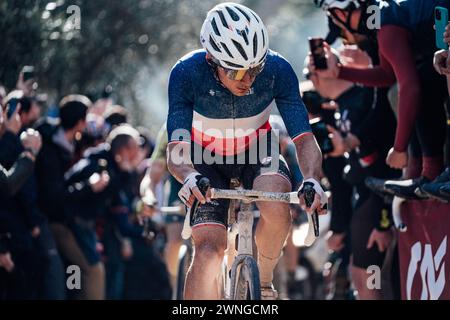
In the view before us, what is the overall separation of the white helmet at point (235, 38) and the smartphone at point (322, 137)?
2.77m

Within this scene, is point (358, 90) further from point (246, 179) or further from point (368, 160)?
point (246, 179)

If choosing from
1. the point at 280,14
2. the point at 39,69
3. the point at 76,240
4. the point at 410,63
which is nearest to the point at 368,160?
the point at 410,63

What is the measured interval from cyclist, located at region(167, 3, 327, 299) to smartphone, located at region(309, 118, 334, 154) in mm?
2259

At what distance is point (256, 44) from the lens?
7699 millimetres

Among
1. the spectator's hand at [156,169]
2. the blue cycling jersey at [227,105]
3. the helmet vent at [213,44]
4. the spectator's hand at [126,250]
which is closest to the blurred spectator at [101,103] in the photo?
the spectator's hand at [126,250]

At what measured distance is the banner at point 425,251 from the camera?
865 centimetres

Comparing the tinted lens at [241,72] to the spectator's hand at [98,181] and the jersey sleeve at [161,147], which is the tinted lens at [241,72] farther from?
the spectator's hand at [98,181]

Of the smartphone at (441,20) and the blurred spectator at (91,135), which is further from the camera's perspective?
the blurred spectator at (91,135)

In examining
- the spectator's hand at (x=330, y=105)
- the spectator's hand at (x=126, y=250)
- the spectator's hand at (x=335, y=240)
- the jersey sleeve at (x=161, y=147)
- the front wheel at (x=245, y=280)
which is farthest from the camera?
the spectator's hand at (x=126, y=250)

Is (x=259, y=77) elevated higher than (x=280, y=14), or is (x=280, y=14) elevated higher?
(x=280, y=14)

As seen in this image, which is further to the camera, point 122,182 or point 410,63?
point 122,182

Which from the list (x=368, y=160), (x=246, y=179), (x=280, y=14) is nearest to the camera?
(x=246, y=179)

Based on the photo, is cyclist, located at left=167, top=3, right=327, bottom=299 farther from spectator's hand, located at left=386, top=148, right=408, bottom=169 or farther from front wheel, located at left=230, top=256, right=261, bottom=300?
spectator's hand, located at left=386, top=148, right=408, bottom=169

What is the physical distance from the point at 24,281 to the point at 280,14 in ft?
44.6
